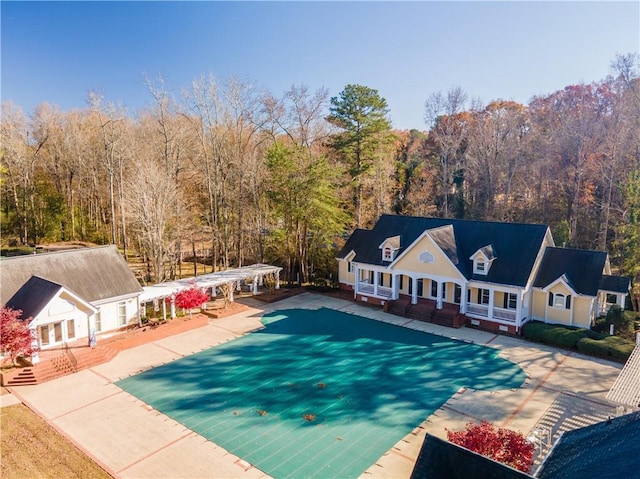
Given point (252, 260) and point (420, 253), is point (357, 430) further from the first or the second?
point (252, 260)

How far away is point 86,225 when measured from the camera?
4878 cm

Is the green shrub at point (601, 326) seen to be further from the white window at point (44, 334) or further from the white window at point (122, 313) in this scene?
the white window at point (44, 334)

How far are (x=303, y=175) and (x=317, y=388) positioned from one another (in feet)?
Answer: 60.7

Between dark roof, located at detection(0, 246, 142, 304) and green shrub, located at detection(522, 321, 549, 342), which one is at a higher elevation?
dark roof, located at detection(0, 246, 142, 304)

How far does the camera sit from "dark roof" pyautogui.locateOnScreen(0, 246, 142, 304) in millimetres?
21562

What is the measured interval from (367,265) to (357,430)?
659 inches

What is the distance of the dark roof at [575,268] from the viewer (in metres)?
23.8

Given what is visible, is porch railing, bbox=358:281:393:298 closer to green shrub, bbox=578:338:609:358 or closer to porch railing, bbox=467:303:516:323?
porch railing, bbox=467:303:516:323

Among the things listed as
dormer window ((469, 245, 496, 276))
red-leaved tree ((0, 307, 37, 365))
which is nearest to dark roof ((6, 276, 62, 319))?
red-leaved tree ((0, 307, 37, 365))

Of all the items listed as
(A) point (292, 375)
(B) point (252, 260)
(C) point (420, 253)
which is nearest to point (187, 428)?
(A) point (292, 375)

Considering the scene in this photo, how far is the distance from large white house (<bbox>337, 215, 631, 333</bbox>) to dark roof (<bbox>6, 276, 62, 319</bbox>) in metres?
19.0

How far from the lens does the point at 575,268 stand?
24.7 metres

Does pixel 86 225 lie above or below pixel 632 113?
below

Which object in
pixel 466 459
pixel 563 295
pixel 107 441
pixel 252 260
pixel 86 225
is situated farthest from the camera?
pixel 86 225
